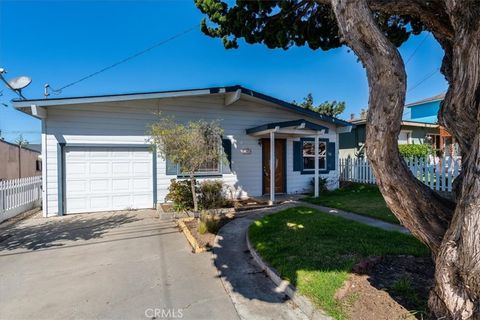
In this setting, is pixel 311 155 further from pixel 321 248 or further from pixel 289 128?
pixel 321 248

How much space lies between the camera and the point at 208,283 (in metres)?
3.74

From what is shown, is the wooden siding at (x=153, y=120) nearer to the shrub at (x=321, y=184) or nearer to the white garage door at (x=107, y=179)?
the shrub at (x=321, y=184)

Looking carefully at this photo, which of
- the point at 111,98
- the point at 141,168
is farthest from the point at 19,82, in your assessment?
the point at 141,168

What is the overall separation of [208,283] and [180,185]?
4.83 metres

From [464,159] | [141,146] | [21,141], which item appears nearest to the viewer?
[464,159]

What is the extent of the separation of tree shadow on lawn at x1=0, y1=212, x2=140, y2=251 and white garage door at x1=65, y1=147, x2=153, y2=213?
51 cm

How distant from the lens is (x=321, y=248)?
4.39 m

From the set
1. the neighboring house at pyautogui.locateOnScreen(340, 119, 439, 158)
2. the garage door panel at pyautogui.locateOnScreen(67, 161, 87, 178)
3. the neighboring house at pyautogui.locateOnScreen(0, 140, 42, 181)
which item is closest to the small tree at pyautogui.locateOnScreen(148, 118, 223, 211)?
the garage door panel at pyautogui.locateOnScreen(67, 161, 87, 178)

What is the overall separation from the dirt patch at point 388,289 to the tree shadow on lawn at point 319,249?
0.14 m

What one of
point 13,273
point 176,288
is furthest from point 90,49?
point 176,288

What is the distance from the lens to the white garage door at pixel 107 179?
8.44 m

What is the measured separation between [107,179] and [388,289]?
27.3ft

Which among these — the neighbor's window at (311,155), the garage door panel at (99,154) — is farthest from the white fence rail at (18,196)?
the neighbor's window at (311,155)

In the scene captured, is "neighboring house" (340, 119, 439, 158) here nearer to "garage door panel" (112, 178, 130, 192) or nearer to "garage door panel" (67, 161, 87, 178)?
"garage door panel" (112, 178, 130, 192)
